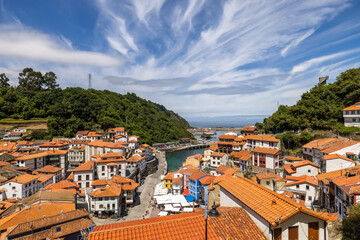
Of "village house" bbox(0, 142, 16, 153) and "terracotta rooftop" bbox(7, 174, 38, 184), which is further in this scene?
"village house" bbox(0, 142, 16, 153)

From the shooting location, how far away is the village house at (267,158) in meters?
30.2

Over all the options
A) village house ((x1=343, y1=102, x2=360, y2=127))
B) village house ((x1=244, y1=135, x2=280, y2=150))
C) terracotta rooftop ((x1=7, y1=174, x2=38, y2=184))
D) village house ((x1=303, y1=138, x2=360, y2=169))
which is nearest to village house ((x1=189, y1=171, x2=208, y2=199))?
village house ((x1=244, y1=135, x2=280, y2=150))

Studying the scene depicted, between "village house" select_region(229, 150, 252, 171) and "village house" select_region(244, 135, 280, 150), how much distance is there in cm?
262

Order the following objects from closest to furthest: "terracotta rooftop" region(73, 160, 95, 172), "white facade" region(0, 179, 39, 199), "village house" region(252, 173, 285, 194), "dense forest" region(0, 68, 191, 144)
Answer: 1. "village house" region(252, 173, 285, 194)
2. "white facade" region(0, 179, 39, 199)
3. "terracotta rooftop" region(73, 160, 95, 172)
4. "dense forest" region(0, 68, 191, 144)

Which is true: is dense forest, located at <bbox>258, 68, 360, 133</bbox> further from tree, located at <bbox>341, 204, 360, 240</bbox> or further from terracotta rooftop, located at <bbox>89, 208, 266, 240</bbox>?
terracotta rooftop, located at <bbox>89, 208, 266, 240</bbox>

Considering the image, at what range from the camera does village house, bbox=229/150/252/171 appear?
33469 millimetres

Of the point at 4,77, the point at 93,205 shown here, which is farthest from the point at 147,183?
the point at 4,77

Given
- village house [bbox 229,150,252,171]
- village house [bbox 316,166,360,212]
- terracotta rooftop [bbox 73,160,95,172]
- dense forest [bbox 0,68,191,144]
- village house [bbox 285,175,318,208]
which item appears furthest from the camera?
dense forest [bbox 0,68,191,144]

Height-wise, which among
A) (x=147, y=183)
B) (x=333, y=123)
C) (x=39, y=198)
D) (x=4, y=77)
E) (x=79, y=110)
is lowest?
(x=147, y=183)

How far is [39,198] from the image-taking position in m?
17.8

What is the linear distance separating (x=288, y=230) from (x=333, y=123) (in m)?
34.1

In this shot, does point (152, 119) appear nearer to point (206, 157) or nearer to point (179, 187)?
point (206, 157)

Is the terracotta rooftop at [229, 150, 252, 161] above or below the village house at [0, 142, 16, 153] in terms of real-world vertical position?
below

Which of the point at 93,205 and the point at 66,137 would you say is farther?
the point at 66,137
